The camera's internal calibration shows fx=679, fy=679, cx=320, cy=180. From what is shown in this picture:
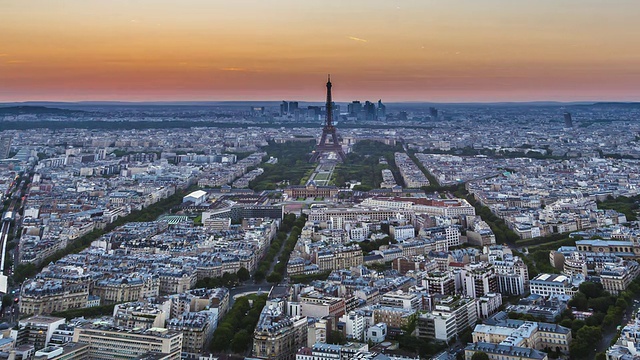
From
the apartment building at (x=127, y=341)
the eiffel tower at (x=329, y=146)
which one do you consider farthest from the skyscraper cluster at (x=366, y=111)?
the apartment building at (x=127, y=341)

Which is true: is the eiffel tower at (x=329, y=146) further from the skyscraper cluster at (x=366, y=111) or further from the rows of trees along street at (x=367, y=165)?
the skyscraper cluster at (x=366, y=111)

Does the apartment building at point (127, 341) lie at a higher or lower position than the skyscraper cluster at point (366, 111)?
lower

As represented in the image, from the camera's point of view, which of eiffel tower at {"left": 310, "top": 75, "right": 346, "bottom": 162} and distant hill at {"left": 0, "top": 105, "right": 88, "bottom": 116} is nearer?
eiffel tower at {"left": 310, "top": 75, "right": 346, "bottom": 162}

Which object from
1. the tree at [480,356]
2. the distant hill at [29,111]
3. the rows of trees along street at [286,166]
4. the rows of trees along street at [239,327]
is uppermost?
the distant hill at [29,111]

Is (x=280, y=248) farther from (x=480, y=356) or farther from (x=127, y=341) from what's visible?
(x=480, y=356)

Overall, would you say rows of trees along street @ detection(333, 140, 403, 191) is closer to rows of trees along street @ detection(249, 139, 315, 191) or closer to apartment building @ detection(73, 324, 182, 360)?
rows of trees along street @ detection(249, 139, 315, 191)

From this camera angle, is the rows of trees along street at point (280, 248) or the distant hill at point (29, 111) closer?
the rows of trees along street at point (280, 248)

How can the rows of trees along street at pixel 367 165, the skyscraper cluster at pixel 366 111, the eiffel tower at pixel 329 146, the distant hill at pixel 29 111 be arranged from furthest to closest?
1. the skyscraper cluster at pixel 366 111
2. the distant hill at pixel 29 111
3. the eiffel tower at pixel 329 146
4. the rows of trees along street at pixel 367 165

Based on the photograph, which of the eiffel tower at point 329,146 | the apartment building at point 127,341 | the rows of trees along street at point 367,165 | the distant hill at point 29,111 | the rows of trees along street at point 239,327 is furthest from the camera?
the distant hill at point 29,111

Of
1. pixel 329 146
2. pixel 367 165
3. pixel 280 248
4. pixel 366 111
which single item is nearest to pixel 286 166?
pixel 367 165

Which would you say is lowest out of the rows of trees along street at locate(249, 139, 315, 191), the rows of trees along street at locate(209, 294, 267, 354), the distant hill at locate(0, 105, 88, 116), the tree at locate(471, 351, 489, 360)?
the rows of trees along street at locate(209, 294, 267, 354)

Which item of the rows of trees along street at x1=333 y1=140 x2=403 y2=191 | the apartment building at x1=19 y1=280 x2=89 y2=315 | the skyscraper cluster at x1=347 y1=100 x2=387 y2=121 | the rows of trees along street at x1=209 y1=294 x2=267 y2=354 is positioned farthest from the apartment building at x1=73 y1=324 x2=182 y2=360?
the skyscraper cluster at x1=347 y1=100 x2=387 y2=121

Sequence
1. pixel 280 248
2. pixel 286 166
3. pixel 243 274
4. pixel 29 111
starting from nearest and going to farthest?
pixel 243 274, pixel 280 248, pixel 286 166, pixel 29 111
